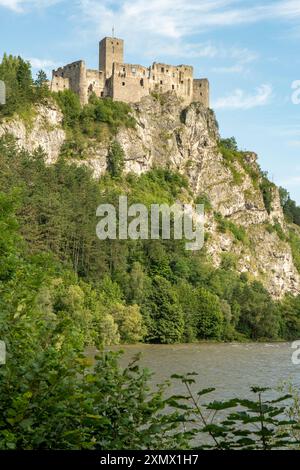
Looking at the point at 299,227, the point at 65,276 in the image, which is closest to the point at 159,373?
the point at 65,276

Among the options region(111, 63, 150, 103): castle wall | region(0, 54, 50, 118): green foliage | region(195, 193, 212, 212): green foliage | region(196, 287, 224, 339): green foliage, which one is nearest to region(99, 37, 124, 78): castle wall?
region(111, 63, 150, 103): castle wall

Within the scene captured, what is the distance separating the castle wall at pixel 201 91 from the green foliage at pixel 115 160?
2182 centimetres

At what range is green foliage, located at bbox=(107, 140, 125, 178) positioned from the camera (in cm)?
9469

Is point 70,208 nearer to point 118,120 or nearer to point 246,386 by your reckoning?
point 118,120

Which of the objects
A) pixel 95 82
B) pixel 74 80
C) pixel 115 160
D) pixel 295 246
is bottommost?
pixel 295 246

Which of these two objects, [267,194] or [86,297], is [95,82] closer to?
[267,194]

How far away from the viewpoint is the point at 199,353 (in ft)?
183

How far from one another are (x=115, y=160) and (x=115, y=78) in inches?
529

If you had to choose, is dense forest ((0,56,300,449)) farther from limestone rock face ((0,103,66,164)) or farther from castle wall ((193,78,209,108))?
castle wall ((193,78,209,108))

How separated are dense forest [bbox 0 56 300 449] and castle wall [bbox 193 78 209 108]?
13004 mm

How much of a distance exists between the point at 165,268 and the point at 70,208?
14.7 metres

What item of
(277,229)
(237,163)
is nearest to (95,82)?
(237,163)

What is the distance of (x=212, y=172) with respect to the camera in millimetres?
111750
